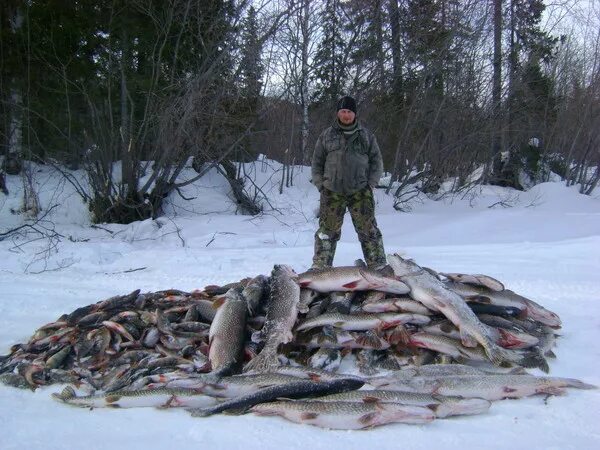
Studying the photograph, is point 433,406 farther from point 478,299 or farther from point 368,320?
point 478,299

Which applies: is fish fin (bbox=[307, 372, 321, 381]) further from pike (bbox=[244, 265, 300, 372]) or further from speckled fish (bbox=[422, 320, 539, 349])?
speckled fish (bbox=[422, 320, 539, 349])

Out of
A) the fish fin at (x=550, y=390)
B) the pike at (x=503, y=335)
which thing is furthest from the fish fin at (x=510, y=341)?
the fish fin at (x=550, y=390)

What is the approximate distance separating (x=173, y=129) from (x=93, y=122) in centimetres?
180

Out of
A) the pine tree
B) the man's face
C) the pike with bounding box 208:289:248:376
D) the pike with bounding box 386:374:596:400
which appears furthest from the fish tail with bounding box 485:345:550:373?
the pine tree

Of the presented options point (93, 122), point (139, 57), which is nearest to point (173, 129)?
point (93, 122)

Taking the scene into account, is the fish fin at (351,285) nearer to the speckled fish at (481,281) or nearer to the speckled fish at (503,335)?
the speckled fish at (503,335)

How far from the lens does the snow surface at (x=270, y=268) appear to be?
10.1 feet

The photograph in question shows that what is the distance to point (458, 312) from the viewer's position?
4172mm

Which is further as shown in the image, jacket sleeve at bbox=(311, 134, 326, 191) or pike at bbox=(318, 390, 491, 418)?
jacket sleeve at bbox=(311, 134, 326, 191)

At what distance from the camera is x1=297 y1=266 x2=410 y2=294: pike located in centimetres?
458

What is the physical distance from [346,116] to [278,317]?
3.03 meters

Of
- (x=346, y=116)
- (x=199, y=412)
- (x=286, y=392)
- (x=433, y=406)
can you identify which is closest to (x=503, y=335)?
(x=433, y=406)

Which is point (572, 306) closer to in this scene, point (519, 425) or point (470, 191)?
point (519, 425)

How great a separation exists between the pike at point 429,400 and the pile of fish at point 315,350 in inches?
0.4
